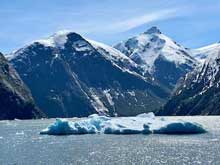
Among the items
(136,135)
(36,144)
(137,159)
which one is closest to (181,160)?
(137,159)

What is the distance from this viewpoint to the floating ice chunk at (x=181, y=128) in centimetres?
19075

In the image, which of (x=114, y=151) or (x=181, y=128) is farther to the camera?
(x=181, y=128)

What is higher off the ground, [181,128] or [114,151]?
[181,128]

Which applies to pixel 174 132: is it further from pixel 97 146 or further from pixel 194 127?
pixel 97 146

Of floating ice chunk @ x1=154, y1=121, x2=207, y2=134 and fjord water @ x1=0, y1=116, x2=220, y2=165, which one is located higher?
floating ice chunk @ x1=154, y1=121, x2=207, y2=134

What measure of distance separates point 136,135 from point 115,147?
4689cm

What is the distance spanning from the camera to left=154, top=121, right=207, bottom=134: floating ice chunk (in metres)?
191

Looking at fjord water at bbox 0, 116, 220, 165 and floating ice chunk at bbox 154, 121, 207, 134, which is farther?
floating ice chunk at bbox 154, 121, 207, 134

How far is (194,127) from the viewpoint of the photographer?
190 meters

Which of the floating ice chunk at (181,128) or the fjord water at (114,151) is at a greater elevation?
the floating ice chunk at (181,128)

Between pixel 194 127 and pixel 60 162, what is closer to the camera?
pixel 60 162

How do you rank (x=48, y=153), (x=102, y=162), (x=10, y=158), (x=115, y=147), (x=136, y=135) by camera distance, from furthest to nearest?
(x=136, y=135) < (x=115, y=147) < (x=48, y=153) < (x=10, y=158) < (x=102, y=162)

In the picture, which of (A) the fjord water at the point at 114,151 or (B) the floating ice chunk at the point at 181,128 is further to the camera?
(B) the floating ice chunk at the point at 181,128

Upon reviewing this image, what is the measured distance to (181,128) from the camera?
193000mm
